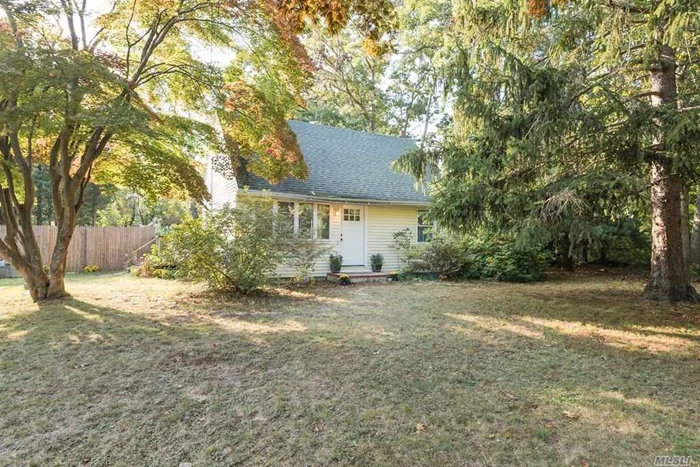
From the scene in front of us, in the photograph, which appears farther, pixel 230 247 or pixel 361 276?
pixel 361 276

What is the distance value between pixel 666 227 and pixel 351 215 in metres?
7.73

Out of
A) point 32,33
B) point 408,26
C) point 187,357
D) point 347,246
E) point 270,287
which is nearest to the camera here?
point 187,357

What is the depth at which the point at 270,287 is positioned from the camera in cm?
945

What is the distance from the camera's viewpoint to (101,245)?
1423 centimetres

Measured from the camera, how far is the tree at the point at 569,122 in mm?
5430

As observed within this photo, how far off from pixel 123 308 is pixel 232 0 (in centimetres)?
608

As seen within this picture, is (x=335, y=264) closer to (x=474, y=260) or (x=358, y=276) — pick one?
(x=358, y=276)

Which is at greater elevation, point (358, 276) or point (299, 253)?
point (299, 253)

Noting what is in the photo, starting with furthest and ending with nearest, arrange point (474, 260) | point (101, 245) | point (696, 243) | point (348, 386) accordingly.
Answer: point (101, 245) → point (474, 260) → point (696, 243) → point (348, 386)

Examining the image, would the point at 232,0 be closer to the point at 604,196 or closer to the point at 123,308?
the point at 123,308

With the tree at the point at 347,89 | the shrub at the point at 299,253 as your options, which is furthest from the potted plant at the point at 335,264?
the tree at the point at 347,89

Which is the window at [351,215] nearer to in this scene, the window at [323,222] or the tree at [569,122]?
the window at [323,222]

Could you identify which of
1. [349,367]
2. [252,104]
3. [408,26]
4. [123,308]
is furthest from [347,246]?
[408,26]

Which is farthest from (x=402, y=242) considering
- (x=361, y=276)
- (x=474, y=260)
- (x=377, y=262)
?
(x=474, y=260)
